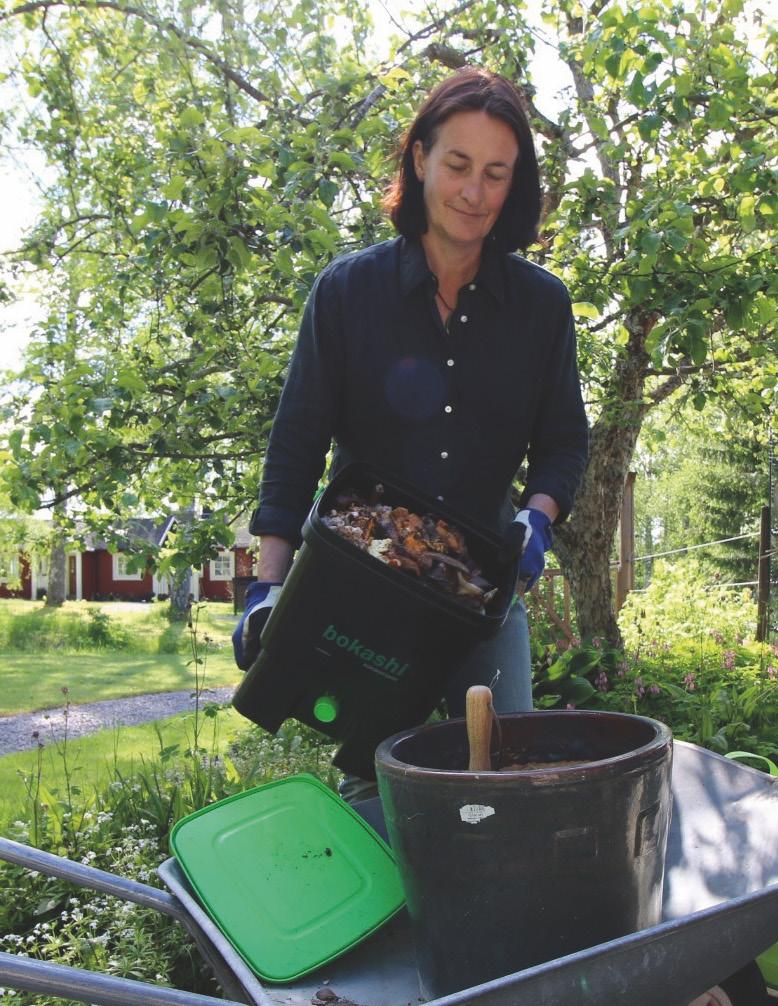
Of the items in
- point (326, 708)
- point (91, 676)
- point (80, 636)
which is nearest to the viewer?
point (326, 708)

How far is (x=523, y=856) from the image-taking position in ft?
3.78

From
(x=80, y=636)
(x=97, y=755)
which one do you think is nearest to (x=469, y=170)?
(x=97, y=755)

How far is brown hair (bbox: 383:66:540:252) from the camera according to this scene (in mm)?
1759

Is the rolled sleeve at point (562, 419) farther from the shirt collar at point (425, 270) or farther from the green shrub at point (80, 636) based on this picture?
the green shrub at point (80, 636)

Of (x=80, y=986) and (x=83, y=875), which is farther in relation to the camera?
(x=83, y=875)

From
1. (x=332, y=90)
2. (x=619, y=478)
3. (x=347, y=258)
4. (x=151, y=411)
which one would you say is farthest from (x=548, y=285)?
(x=619, y=478)

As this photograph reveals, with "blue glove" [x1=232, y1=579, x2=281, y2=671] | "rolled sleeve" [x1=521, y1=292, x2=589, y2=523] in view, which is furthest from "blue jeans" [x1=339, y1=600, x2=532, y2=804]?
"blue glove" [x1=232, y1=579, x2=281, y2=671]

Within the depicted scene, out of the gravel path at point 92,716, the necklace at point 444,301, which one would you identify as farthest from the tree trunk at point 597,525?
the necklace at point 444,301

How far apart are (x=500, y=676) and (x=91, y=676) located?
34.9 feet

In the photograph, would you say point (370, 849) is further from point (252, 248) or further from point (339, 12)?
point (339, 12)

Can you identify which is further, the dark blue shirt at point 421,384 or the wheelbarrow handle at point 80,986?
the dark blue shirt at point 421,384

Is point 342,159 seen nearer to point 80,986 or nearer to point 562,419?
point 562,419

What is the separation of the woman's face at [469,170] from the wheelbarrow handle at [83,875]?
4.16ft

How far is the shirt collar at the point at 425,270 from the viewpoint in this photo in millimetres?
1882
